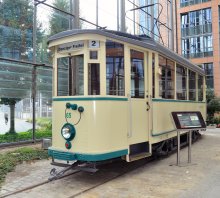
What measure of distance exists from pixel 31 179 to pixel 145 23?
46.6ft

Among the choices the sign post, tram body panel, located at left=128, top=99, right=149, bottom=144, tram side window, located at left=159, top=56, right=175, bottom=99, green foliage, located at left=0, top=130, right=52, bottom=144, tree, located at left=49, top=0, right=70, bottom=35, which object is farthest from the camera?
tree, located at left=49, top=0, right=70, bottom=35

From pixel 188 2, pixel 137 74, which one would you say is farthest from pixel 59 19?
pixel 188 2

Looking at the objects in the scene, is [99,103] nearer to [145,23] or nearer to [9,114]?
[9,114]

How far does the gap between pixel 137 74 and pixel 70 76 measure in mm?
1433

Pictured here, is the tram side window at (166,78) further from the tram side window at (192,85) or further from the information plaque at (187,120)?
the tram side window at (192,85)

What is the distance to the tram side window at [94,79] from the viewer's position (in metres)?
6.13

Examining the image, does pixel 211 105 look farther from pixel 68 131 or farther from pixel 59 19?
pixel 68 131

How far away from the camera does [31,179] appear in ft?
21.4

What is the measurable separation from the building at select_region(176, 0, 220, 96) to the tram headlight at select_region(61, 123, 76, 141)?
25.0 metres

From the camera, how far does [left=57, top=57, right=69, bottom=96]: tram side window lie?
6707 millimetres

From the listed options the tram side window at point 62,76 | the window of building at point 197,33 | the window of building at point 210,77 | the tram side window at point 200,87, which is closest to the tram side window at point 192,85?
the tram side window at point 200,87

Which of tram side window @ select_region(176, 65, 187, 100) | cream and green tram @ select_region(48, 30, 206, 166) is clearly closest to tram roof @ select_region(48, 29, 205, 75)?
cream and green tram @ select_region(48, 30, 206, 166)

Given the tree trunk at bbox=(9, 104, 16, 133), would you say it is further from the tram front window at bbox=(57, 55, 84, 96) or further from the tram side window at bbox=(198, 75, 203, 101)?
the tram side window at bbox=(198, 75, 203, 101)

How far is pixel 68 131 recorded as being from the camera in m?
6.23
